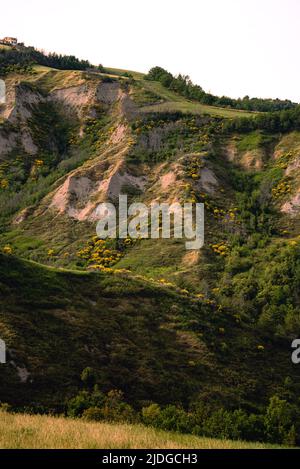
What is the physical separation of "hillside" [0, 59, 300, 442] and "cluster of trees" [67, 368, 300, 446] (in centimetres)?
118

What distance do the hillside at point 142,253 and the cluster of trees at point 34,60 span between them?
5182 mm

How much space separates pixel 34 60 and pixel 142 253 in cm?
10428

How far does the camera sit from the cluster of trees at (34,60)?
137512 millimetres

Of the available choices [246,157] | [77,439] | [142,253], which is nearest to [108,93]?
[246,157]

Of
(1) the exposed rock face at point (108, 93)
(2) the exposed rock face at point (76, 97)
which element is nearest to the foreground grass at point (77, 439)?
(2) the exposed rock face at point (76, 97)

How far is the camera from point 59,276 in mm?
45562

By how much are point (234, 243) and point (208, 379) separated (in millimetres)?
34870

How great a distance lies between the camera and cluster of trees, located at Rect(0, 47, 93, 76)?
13751cm

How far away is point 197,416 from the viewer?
98.4 feet

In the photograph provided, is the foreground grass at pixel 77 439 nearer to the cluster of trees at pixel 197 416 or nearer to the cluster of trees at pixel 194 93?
the cluster of trees at pixel 197 416

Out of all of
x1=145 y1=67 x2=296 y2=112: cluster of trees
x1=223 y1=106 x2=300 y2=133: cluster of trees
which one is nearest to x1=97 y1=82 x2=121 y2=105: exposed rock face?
x1=145 y1=67 x2=296 y2=112: cluster of trees

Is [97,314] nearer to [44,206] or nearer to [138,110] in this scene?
[44,206]

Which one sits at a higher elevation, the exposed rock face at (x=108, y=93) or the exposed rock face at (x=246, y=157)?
the exposed rock face at (x=108, y=93)

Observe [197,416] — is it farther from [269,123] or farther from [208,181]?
[269,123]
